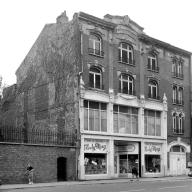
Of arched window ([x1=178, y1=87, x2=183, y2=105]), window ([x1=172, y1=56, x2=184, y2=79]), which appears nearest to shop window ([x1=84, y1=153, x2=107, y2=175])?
arched window ([x1=178, y1=87, x2=183, y2=105])

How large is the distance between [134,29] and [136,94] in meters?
6.67

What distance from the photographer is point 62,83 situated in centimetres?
4069

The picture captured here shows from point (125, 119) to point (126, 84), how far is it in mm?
3456

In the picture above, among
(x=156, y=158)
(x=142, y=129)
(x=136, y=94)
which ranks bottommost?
(x=156, y=158)

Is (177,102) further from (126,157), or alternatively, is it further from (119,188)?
(119,188)

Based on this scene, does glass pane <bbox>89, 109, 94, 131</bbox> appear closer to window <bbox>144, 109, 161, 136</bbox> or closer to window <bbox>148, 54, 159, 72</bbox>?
A: window <bbox>144, 109, 161, 136</bbox>

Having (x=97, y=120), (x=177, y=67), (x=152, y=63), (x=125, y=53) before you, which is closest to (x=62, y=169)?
(x=97, y=120)

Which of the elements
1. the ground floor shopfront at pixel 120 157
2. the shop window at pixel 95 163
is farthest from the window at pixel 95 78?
the shop window at pixel 95 163

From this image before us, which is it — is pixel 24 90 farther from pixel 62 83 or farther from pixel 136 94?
pixel 136 94

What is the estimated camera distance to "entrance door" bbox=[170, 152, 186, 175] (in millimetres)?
47688

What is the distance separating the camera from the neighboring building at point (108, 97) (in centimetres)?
3909

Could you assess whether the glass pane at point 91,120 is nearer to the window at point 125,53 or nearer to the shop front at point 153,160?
the window at point 125,53

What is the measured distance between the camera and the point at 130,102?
1692 inches

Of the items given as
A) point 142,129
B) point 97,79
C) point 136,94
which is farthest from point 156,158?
point 97,79
